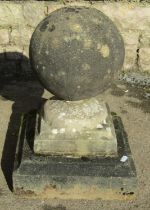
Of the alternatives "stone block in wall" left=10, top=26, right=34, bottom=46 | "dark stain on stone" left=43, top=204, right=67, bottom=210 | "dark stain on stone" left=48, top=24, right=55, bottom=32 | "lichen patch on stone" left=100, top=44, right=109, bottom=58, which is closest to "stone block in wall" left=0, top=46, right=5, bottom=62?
"stone block in wall" left=10, top=26, right=34, bottom=46

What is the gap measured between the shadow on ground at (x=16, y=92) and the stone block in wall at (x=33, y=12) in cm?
55

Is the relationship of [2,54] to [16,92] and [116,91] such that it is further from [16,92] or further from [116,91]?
[116,91]

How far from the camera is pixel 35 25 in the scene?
6.31m

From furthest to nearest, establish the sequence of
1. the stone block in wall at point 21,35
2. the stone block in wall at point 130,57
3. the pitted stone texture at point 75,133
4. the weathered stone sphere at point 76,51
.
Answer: the stone block in wall at point 130,57 < the stone block in wall at point 21,35 < the pitted stone texture at point 75,133 < the weathered stone sphere at point 76,51

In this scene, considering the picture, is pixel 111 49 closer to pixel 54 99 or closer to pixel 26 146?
pixel 54 99

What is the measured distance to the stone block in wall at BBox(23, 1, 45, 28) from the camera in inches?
244

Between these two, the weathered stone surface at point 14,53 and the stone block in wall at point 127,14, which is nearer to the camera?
the stone block in wall at point 127,14

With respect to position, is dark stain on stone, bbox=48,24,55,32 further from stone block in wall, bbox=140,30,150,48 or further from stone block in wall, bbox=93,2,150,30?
stone block in wall, bbox=140,30,150,48

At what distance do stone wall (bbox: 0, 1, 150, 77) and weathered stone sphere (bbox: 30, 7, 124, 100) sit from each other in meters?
2.34

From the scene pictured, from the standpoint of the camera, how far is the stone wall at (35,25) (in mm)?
6211

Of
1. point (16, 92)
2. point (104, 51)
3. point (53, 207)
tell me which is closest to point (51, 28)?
point (104, 51)

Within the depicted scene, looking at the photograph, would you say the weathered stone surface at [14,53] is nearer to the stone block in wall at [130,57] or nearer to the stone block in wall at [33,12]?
the stone block in wall at [33,12]

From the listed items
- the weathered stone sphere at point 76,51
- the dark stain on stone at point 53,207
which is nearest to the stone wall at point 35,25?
the weathered stone sphere at point 76,51

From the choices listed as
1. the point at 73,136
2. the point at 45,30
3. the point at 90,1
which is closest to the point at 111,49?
the point at 45,30
